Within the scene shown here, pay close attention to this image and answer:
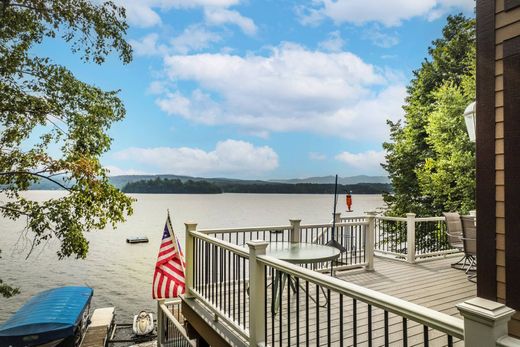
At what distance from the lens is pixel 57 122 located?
8.74m

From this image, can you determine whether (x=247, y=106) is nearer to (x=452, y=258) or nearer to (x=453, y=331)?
(x=452, y=258)

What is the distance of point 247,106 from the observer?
6138 cm

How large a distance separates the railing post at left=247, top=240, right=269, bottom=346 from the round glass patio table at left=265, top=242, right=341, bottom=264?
78cm

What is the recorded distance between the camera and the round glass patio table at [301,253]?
13.4ft

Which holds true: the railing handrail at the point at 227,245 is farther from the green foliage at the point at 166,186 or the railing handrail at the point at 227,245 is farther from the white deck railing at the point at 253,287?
the green foliage at the point at 166,186

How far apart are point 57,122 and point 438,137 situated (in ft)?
44.6

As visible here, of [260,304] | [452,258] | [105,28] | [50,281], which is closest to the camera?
[260,304]

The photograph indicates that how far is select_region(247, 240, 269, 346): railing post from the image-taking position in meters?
3.27

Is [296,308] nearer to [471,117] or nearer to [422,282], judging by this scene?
[422,282]

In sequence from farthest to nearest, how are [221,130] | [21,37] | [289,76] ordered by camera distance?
[221,130], [289,76], [21,37]

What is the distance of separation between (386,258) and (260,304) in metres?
5.35

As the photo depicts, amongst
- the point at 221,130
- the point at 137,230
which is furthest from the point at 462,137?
the point at 221,130

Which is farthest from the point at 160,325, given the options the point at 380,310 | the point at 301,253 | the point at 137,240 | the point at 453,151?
the point at 137,240

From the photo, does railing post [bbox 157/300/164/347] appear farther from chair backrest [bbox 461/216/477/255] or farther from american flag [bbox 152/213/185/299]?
chair backrest [bbox 461/216/477/255]
